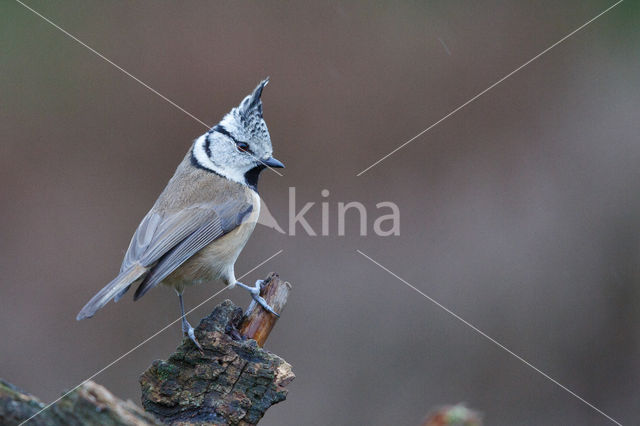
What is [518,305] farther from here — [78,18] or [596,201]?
[78,18]

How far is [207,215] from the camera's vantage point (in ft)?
12.7

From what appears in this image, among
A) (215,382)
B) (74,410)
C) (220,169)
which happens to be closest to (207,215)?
(220,169)

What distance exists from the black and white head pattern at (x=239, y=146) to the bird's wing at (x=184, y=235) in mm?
276

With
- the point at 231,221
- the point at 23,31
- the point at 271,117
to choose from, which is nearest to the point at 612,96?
the point at 271,117

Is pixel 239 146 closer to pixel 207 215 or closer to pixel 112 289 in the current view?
pixel 207 215

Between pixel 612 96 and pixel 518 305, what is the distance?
7.70 feet

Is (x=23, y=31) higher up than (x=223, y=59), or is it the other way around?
(x=223, y=59)

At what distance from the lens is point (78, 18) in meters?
6.68

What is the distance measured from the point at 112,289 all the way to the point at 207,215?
85 centimetres

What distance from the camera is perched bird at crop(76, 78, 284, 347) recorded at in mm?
3525

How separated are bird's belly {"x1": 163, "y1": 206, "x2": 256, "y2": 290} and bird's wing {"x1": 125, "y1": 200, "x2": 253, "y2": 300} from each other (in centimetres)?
5

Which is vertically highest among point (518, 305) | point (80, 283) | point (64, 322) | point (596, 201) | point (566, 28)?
point (566, 28)

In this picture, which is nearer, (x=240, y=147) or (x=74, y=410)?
(x=74, y=410)

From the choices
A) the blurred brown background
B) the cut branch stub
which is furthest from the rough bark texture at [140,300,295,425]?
the blurred brown background
